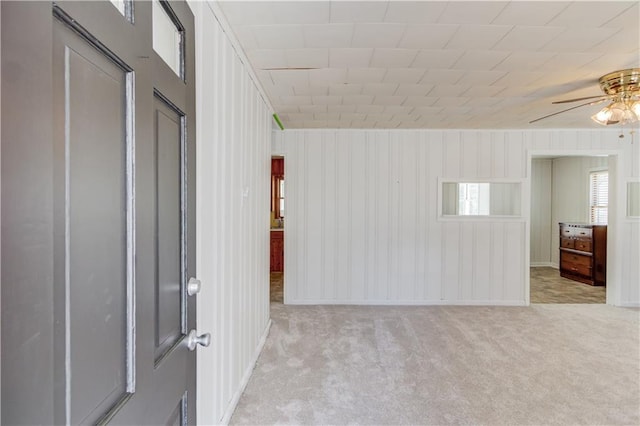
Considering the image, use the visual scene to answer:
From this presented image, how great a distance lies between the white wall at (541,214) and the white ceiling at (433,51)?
13.2 feet

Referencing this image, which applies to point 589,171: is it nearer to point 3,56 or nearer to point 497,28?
point 497,28

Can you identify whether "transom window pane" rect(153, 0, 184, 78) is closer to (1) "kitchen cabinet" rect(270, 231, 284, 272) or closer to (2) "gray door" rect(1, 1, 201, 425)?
(2) "gray door" rect(1, 1, 201, 425)

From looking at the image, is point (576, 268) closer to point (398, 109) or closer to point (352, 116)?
point (398, 109)

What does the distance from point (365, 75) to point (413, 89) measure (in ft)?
1.85

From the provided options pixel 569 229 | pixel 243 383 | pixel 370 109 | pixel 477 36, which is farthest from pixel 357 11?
pixel 569 229

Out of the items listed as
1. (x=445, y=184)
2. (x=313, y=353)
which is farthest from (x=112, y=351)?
(x=445, y=184)

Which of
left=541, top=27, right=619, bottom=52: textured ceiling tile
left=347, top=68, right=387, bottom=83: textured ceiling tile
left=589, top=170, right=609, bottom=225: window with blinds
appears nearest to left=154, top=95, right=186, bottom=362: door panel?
left=347, top=68, right=387, bottom=83: textured ceiling tile

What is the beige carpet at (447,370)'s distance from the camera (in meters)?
2.09

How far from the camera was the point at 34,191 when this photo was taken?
1.43 ft

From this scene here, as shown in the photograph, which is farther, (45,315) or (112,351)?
(112,351)

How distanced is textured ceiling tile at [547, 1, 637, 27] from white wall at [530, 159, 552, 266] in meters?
5.99

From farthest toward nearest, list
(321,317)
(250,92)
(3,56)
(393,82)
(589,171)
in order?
1. (589,171)
2. (321,317)
3. (393,82)
4. (250,92)
5. (3,56)

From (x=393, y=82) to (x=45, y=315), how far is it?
2.73 m

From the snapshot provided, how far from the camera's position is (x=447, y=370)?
261 centimetres
